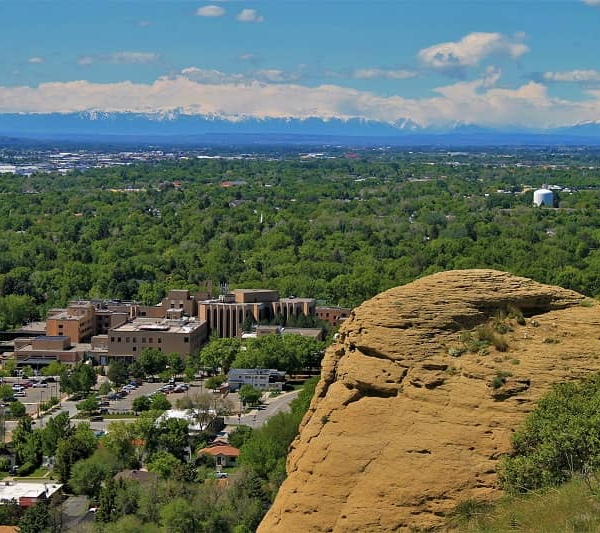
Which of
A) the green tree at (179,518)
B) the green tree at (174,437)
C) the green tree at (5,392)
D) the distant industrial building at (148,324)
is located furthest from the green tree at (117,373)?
the green tree at (179,518)

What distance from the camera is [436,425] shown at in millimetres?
17250

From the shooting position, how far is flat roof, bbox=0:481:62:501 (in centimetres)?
4169

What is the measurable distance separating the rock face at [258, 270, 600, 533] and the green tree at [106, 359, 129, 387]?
49.0 metres

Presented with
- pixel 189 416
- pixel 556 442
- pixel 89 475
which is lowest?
pixel 189 416

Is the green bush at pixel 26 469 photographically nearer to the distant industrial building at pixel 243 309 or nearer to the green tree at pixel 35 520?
the green tree at pixel 35 520

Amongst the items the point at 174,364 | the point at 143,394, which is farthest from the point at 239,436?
the point at 174,364

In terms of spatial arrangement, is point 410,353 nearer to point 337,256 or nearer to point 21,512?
point 21,512

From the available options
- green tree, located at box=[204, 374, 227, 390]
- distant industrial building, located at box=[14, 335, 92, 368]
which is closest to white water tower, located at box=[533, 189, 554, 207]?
distant industrial building, located at box=[14, 335, 92, 368]

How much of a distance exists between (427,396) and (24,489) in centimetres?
2888

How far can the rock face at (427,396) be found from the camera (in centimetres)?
1688

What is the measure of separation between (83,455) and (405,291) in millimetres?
29946

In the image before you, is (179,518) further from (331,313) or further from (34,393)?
(331,313)

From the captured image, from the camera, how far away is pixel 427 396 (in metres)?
17.6

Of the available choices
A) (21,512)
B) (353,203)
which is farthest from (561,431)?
(353,203)
